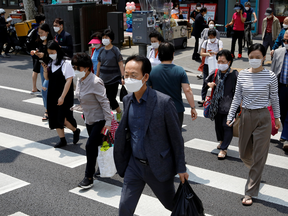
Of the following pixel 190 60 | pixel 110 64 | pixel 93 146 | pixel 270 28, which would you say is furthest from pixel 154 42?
pixel 190 60

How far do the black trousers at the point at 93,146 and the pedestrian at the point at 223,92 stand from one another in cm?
189

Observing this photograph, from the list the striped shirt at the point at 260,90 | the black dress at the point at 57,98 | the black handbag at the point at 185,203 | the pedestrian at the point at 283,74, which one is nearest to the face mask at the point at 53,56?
the black dress at the point at 57,98

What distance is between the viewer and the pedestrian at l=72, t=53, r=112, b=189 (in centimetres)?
518

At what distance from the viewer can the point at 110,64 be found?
25.0 ft

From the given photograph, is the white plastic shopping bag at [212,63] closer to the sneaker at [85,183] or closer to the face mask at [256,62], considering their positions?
the face mask at [256,62]

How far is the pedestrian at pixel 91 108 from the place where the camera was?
17.0ft

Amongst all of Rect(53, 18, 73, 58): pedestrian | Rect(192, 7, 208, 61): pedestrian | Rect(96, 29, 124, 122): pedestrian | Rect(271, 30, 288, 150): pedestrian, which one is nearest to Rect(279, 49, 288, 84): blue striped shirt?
Rect(271, 30, 288, 150): pedestrian

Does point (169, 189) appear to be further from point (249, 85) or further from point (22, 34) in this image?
point (22, 34)

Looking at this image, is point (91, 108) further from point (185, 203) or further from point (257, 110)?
point (185, 203)

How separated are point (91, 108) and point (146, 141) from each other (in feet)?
6.49

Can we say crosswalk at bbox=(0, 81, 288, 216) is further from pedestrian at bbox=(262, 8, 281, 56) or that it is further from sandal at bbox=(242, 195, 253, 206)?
pedestrian at bbox=(262, 8, 281, 56)

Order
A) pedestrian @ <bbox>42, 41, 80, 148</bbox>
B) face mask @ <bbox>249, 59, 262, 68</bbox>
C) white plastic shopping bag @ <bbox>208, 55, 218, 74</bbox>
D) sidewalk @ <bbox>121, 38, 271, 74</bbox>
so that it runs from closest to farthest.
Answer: face mask @ <bbox>249, 59, 262, 68</bbox>, pedestrian @ <bbox>42, 41, 80, 148</bbox>, white plastic shopping bag @ <bbox>208, 55, 218, 74</bbox>, sidewalk @ <bbox>121, 38, 271, 74</bbox>

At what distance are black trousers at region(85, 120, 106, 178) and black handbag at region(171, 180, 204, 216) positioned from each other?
6.69 ft

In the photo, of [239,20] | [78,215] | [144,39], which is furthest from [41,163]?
[239,20]
